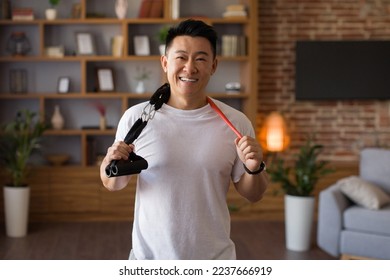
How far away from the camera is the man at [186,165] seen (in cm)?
159

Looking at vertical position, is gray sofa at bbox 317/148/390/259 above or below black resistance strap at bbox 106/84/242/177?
below

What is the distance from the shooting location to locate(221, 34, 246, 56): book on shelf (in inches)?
220

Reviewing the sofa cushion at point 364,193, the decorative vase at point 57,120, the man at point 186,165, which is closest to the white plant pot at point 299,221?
the sofa cushion at point 364,193

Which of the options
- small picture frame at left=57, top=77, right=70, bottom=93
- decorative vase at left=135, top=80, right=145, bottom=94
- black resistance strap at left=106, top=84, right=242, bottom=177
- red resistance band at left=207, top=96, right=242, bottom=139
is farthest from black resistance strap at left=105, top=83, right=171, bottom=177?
small picture frame at left=57, top=77, right=70, bottom=93

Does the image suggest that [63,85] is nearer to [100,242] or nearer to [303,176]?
[100,242]

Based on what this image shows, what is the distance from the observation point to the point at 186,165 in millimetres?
1592

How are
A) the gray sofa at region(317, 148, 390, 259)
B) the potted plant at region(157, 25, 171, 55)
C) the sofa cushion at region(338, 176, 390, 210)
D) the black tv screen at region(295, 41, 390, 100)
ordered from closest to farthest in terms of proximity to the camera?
1. the gray sofa at region(317, 148, 390, 259)
2. the sofa cushion at region(338, 176, 390, 210)
3. the potted plant at region(157, 25, 171, 55)
4. the black tv screen at region(295, 41, 390, 100)

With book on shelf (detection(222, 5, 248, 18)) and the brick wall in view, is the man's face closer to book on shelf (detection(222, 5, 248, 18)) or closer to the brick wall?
book on shelf (detection(222, 5, 248, 18))

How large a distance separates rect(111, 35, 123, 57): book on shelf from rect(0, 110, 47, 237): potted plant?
1.04 metres

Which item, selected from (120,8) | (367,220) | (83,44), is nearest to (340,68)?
(367,220)

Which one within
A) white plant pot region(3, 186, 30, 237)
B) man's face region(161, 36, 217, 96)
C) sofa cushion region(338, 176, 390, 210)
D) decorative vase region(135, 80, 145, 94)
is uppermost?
man's face region(161, 36, 217, 96)

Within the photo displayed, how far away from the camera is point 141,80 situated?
5.75 m

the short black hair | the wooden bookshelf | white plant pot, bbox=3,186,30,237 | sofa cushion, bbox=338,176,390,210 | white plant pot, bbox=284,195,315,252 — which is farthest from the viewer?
the wooden bookshelf
